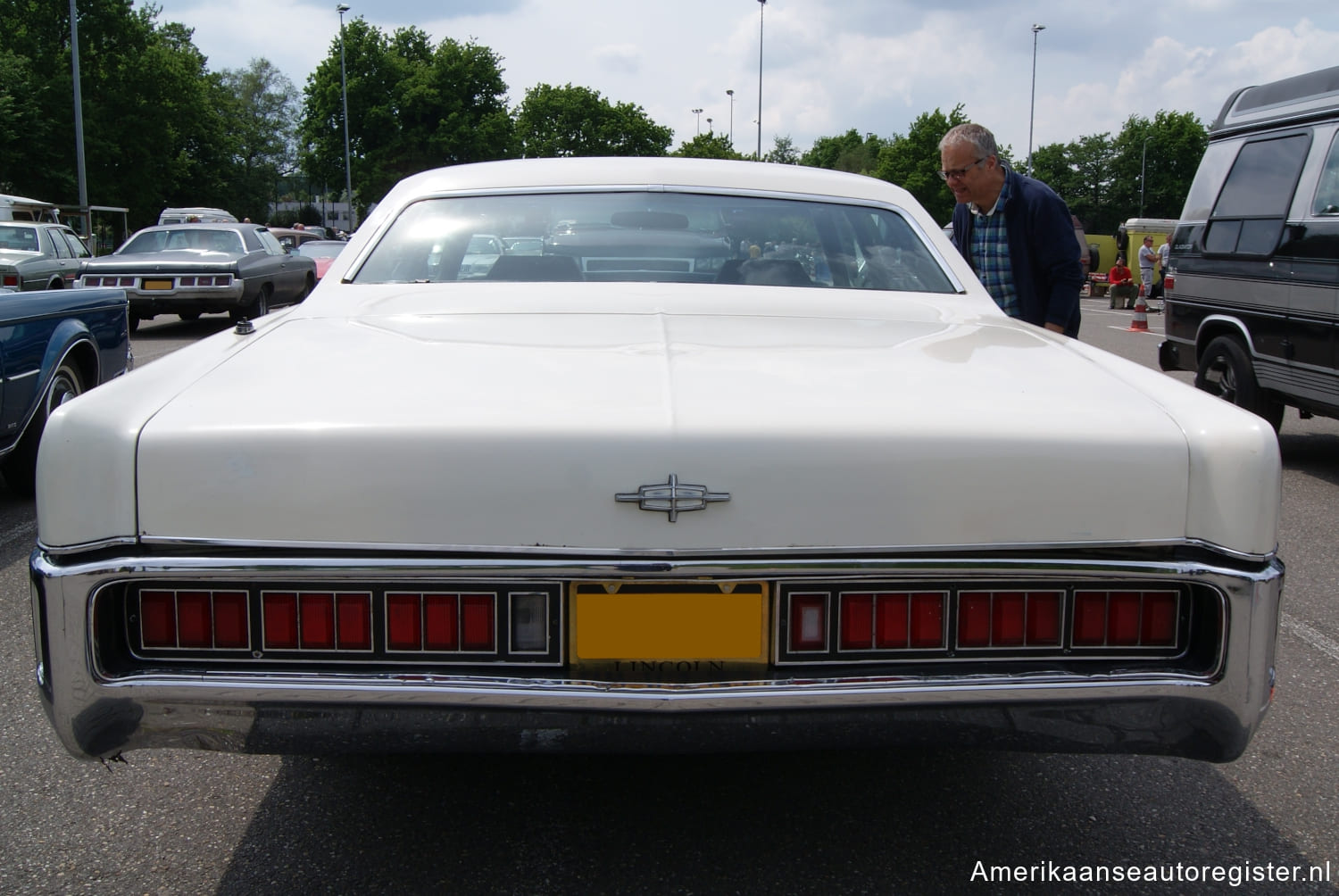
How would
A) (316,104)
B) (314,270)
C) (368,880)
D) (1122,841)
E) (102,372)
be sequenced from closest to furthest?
(368,880) → (1122,841) → (102,372) → (314,270) → (316,104)

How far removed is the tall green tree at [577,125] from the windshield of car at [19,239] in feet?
220

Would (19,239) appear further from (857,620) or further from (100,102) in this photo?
(100,102)

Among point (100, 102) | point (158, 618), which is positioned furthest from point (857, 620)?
point (100, 102)

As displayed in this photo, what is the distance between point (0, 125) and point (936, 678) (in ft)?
143

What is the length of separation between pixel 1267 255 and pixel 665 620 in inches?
247

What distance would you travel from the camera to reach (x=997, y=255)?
4.69 meters

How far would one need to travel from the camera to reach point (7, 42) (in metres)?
41.2

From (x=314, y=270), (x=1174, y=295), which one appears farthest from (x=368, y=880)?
(x=314, y=270)

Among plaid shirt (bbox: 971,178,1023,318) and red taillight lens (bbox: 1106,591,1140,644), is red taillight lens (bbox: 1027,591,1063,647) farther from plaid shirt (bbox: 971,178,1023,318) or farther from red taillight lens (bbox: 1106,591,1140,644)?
plaid shirt (bbox: 971,178,1023,318)

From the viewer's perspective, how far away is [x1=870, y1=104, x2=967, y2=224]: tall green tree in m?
72.6

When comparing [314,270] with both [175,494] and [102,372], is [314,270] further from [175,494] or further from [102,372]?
[175,494]

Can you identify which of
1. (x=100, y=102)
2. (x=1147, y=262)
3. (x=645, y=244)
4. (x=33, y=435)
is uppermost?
(x=100, y=102)

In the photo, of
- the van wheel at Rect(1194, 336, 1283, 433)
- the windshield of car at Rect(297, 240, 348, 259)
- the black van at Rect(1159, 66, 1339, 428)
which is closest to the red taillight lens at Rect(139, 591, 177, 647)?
the black van at Rect(1159, 66, 1339, 428)

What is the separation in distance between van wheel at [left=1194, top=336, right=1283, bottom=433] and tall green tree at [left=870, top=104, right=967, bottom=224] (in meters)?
66.5
